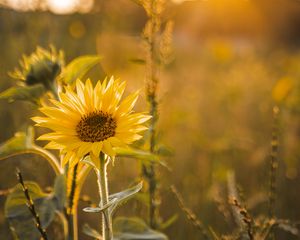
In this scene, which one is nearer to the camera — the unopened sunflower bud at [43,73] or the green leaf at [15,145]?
the green leaf at [15,145]

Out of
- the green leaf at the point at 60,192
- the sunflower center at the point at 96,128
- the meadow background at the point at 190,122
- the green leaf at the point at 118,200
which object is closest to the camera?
the green leaf at the point at 118,200

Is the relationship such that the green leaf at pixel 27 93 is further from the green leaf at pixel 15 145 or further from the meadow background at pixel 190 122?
the meadow background at pixel 190 122

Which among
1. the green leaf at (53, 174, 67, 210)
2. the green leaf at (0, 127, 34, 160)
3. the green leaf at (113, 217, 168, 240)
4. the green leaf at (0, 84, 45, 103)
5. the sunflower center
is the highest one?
the green leaf at (0, 84, 45, 103)

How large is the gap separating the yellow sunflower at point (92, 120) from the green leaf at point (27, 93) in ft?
0.55

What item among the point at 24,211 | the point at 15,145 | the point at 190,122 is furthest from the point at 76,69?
the point at 190,122

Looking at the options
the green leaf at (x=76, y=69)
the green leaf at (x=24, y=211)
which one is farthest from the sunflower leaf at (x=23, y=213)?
the green leaf at (x=76, y=69)

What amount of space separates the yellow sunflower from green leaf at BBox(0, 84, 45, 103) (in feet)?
0.55

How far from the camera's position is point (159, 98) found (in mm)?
1193

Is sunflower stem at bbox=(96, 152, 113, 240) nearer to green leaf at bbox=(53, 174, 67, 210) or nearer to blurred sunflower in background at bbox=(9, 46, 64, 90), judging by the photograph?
green leaf at bbox=(53, 174, 67, 210)

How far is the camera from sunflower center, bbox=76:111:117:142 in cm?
87

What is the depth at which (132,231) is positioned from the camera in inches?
38.3

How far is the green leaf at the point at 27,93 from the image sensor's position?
1.02 metres

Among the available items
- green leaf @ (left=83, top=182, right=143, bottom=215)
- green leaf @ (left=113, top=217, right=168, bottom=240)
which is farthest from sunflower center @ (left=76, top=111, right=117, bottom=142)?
green leaf @ (left=113, top=217, right=168, bottom=240)

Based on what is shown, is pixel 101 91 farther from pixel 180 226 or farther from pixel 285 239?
pixel 285 239
